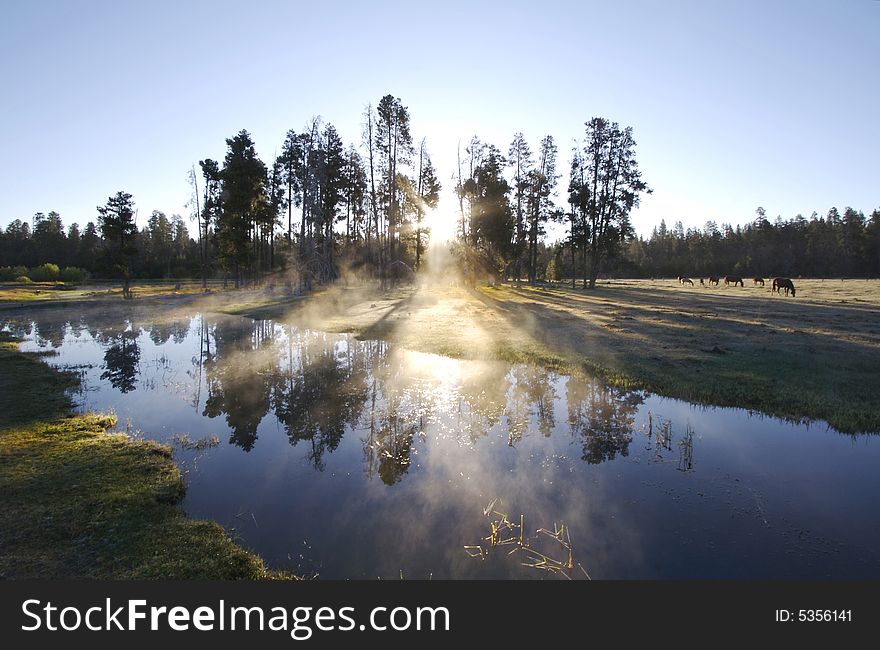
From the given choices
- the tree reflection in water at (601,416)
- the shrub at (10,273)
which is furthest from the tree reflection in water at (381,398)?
the shrub at (10,273)

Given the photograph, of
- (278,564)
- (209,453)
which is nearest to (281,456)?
(209,453)

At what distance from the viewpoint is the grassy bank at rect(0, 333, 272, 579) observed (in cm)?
477

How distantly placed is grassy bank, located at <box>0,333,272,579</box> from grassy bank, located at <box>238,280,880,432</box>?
11.5 meters

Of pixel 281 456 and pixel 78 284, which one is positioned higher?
pixel 78 284

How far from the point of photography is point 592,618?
4.01 m

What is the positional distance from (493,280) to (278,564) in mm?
52226

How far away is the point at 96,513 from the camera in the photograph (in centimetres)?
578

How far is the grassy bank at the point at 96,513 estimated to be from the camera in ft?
15.7

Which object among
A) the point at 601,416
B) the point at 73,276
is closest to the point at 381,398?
the point at 601,416

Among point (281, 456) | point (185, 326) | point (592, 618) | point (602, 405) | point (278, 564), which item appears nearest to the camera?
point (592, 618)

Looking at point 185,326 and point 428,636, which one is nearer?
point 428,636

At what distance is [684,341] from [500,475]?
14531 mm

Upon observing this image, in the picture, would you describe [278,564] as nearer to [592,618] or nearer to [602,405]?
[592,618]

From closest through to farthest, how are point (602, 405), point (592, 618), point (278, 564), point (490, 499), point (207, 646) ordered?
1. point (207, 646)
2. point (592, 618)
3. point (278, 564)
4. point (490, 499)
5. point (602, 405)
